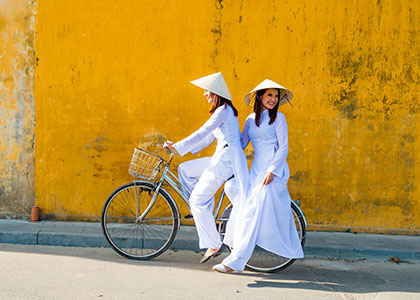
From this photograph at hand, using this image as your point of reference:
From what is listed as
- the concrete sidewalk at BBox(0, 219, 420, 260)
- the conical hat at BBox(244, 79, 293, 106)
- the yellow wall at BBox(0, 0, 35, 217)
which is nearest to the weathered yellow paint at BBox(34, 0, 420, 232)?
the yellow wall at BBox(0, 0, 35, 217)

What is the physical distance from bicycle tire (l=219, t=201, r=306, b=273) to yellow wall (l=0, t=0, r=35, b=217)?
3.30 m

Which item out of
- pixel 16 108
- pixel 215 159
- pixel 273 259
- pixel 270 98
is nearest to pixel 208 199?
pixel 215 159

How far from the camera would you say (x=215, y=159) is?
5.01 m

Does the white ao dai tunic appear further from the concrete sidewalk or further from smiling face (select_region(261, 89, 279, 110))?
the concrete sidewalk

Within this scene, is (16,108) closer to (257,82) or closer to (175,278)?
(257,82)

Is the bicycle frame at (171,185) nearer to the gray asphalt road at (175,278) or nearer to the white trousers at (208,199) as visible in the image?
the white trousers at (208,199)

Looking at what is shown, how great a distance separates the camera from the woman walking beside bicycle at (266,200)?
4.76 m

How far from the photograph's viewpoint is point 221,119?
16.2 feet

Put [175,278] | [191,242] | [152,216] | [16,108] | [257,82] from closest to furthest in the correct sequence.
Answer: [175,278] → [152,216] → [191,242] → [257,82] → [16,108]

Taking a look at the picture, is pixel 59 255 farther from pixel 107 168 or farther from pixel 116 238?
pixel 107 168

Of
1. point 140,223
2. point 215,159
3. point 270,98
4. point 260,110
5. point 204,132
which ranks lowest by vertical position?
point 140,223

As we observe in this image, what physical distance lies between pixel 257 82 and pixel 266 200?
8.29ft

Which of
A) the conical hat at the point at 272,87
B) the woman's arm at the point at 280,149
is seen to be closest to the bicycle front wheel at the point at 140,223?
the woman's arm at the point at 280,149

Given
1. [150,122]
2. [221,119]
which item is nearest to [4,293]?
[221,119]
